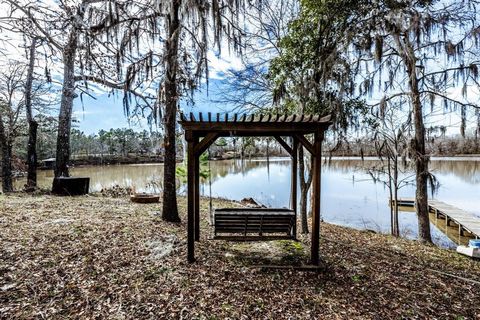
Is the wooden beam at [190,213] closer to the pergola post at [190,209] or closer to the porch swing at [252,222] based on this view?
the pergola post at [190,209]

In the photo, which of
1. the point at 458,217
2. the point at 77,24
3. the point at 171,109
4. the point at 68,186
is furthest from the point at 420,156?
the point at 68,186

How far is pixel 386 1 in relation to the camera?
5.66 metres

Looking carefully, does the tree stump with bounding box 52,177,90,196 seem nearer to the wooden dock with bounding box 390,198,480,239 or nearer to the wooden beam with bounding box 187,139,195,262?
the wooden beam with bounding box 187,139,195,262

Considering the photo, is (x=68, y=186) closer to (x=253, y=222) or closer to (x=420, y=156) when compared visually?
(x=253, y=222)

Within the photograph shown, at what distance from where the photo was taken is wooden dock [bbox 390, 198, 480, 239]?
966 cm

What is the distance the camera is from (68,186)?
27.6 ft

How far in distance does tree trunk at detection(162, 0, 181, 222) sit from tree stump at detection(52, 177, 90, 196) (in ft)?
15.4

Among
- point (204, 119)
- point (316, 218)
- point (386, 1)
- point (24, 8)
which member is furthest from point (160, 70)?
point (386, 1)

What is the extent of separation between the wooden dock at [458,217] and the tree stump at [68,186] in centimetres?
1082

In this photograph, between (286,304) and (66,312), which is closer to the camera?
(66,312)

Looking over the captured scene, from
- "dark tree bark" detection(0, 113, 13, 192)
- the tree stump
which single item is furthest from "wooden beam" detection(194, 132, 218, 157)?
"dark tree bark" detection(0, 113, 13, 192)

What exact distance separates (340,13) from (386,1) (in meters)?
1.08

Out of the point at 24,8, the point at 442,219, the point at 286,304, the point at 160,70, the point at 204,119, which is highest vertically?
the point at 24,8

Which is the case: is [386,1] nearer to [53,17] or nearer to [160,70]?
[160,70]
